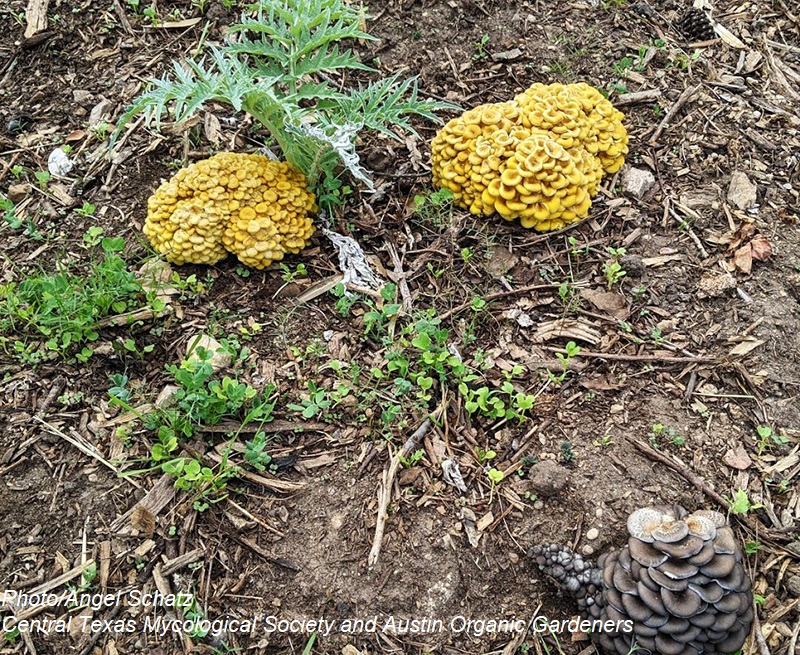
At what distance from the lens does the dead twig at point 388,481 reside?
2365 mm

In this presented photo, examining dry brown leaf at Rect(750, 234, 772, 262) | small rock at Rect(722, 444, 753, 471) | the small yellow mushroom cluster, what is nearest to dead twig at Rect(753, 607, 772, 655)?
small rock at Rect(722, 444, 753, 471)

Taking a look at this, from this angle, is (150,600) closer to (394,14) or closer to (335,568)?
(335,568)

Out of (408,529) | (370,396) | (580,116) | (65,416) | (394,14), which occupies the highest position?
(394,14)

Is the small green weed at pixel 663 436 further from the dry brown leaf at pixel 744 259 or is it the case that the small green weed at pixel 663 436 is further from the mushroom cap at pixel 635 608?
the dry brown leaf at pixel 744 259

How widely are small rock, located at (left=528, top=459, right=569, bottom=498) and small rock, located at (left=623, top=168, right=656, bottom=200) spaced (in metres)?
1.50

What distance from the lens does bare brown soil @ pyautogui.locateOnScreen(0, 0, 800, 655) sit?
233 centimetres

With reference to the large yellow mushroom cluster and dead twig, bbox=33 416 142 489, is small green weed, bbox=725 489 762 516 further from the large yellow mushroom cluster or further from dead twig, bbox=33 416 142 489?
dead twig, bbox=33 416 142 489

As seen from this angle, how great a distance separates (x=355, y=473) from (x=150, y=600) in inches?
32.0

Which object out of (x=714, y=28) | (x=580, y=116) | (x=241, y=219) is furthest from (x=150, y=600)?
(x=714, y=28)

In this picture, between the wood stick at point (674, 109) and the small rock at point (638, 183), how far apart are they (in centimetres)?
25

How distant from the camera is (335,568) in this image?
2.33m

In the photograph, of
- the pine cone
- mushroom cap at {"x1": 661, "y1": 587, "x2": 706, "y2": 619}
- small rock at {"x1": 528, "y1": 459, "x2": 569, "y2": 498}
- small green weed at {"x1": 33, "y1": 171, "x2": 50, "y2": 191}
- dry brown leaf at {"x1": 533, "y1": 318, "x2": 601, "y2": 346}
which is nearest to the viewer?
mushroom cap at {"x1": 661, "y1": 587, "x2": 706, "y2": 619}

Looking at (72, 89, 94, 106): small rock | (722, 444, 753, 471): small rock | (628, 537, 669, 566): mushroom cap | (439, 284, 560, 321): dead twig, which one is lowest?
(722, 444, 753, 471): small rock

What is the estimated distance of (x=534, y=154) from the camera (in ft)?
9.82
